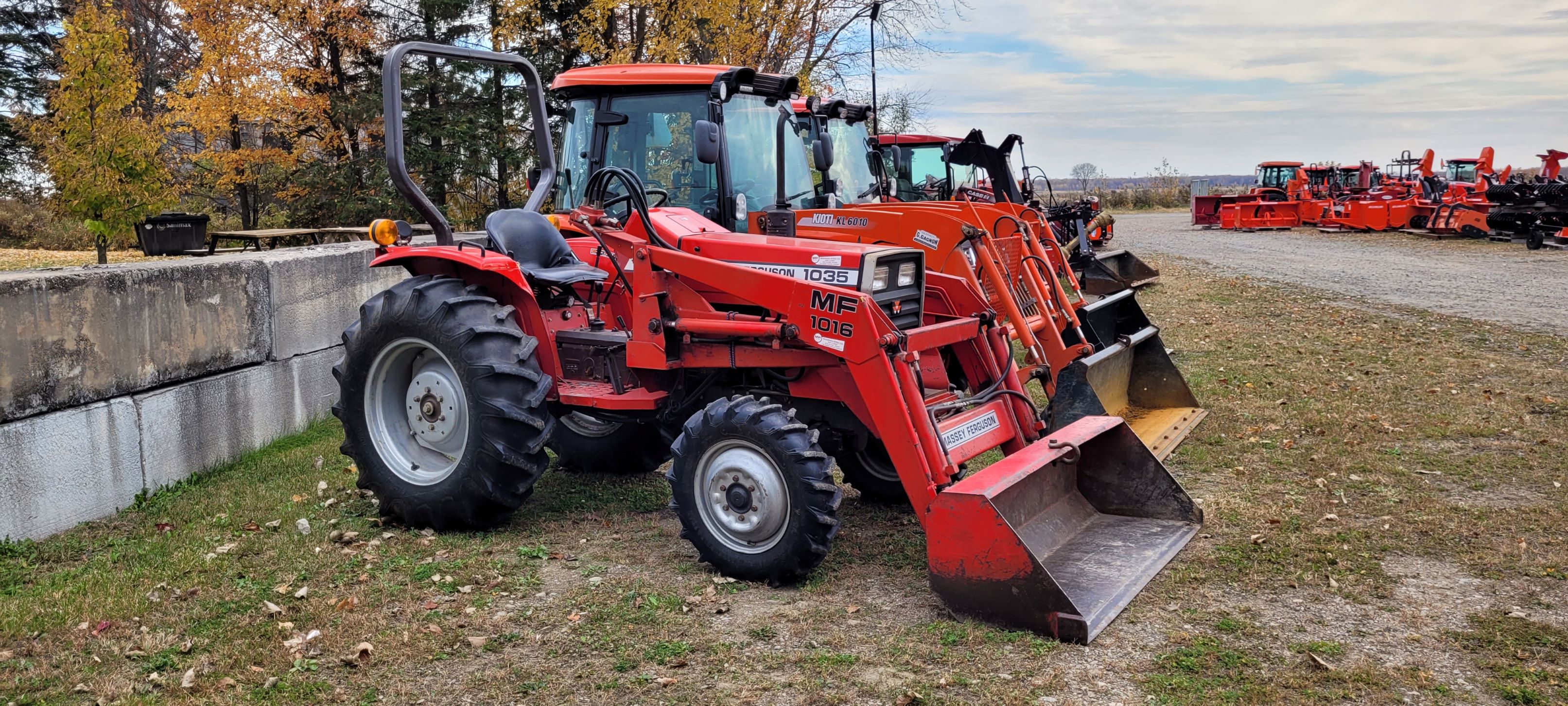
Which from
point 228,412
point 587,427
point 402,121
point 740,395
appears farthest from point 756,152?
point 228,412

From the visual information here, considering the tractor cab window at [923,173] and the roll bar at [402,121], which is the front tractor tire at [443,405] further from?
the tractor cab window at [923,173]

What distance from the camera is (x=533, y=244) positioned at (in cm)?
648

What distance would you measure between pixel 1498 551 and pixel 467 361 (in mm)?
5096

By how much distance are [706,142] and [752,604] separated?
2.48 metres

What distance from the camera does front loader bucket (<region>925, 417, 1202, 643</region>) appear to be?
4.35 m

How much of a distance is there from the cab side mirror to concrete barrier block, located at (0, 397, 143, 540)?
11.4 ft

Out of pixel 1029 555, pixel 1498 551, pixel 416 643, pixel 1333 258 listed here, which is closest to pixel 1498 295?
pixel 1333 258

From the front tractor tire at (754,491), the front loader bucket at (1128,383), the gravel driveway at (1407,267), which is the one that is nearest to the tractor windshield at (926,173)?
the gravel driveway at (1407,267)

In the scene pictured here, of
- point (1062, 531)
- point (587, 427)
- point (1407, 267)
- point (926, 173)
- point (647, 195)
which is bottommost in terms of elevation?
point (1062, 531)

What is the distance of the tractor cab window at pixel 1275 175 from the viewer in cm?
4188

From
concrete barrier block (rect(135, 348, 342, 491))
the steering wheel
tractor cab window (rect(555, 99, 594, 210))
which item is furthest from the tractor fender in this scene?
tractor cab window (rect(555, 99, 594, 210))

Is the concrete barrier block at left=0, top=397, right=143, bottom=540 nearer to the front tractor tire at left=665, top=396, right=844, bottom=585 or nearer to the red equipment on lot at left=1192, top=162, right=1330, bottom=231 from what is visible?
the front tractor tire at left=665, top=396, right=844, bottom=585

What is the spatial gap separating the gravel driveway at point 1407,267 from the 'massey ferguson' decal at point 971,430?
9.62 metres

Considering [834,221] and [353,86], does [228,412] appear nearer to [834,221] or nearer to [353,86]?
[834,221]
